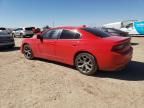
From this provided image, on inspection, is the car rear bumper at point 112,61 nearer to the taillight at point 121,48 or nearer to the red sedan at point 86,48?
the red sedan at point 86,48

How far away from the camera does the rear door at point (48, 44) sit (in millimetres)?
7562

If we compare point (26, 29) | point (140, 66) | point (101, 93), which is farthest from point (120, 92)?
point (26, 29)

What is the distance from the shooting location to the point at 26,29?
97.8 ft

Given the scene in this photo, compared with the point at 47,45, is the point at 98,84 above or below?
below

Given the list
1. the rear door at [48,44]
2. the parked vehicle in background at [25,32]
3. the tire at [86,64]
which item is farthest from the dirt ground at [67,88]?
the parked vehicle in background at [25,32]

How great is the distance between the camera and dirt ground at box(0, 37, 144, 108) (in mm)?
4406

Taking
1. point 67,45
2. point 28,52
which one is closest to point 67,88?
point 67,45

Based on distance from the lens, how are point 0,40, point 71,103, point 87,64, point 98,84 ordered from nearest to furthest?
point 71,103 → point 98,84 → point 87,64 → point 0,40

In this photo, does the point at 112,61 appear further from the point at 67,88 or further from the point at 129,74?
the point at 67,88

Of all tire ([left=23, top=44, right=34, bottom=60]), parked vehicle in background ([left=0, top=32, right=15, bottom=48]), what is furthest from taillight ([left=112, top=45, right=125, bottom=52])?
parked vehicle in background ([left=0, top=32, right=15, bottom=48])

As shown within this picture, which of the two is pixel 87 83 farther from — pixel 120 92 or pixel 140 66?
pixel 140 66

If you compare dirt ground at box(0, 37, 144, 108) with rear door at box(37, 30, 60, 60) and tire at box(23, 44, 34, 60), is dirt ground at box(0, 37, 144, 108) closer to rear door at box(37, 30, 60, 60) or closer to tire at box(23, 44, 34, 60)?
rear door at box(37, 30, 60, 60)

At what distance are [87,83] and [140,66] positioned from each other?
284 centimetres

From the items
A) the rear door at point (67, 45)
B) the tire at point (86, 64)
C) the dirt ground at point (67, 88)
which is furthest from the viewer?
the rear door at point (67, 45)
